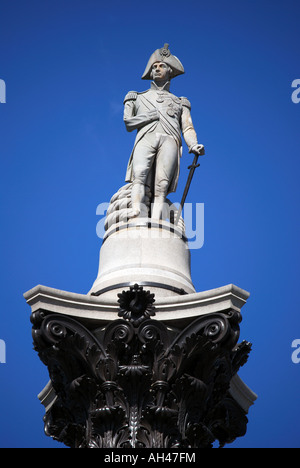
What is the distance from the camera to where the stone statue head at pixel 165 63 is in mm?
25094

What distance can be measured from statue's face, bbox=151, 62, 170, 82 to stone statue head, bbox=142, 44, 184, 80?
4cm

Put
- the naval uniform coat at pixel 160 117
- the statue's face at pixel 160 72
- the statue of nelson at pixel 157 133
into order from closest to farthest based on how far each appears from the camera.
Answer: the statue of nelson at pixel 157 133
the naval uniform coat at pixel 160 117
the statue's face at pixel 160 72

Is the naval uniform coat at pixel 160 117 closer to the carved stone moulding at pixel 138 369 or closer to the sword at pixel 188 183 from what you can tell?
the sword at pixel 188 183

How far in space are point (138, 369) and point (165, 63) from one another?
9422 mm

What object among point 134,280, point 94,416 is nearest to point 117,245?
point 134,280

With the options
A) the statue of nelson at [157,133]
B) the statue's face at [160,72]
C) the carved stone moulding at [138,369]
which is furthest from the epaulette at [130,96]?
the carved stone moulding at [138,369]

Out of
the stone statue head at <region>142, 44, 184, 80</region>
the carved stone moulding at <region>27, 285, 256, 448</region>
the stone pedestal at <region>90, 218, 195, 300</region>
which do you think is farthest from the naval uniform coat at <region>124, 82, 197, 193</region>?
the carved stone moulding at <region>27, 285, 256, 448</region>

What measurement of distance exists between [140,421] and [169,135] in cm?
796

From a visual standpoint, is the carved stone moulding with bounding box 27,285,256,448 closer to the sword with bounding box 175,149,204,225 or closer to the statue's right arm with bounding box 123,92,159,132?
the sword with bounding box 175,149,204,225

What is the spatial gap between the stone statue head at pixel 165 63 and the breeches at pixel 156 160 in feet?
7.08

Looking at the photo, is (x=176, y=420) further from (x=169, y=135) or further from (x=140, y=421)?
(x=169, y=135)

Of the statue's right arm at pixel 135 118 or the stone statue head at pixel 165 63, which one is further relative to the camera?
the stone statue head at pixel 165 63

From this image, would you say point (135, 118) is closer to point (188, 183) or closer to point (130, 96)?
point (130, 96)

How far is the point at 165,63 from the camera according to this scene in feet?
82.3
